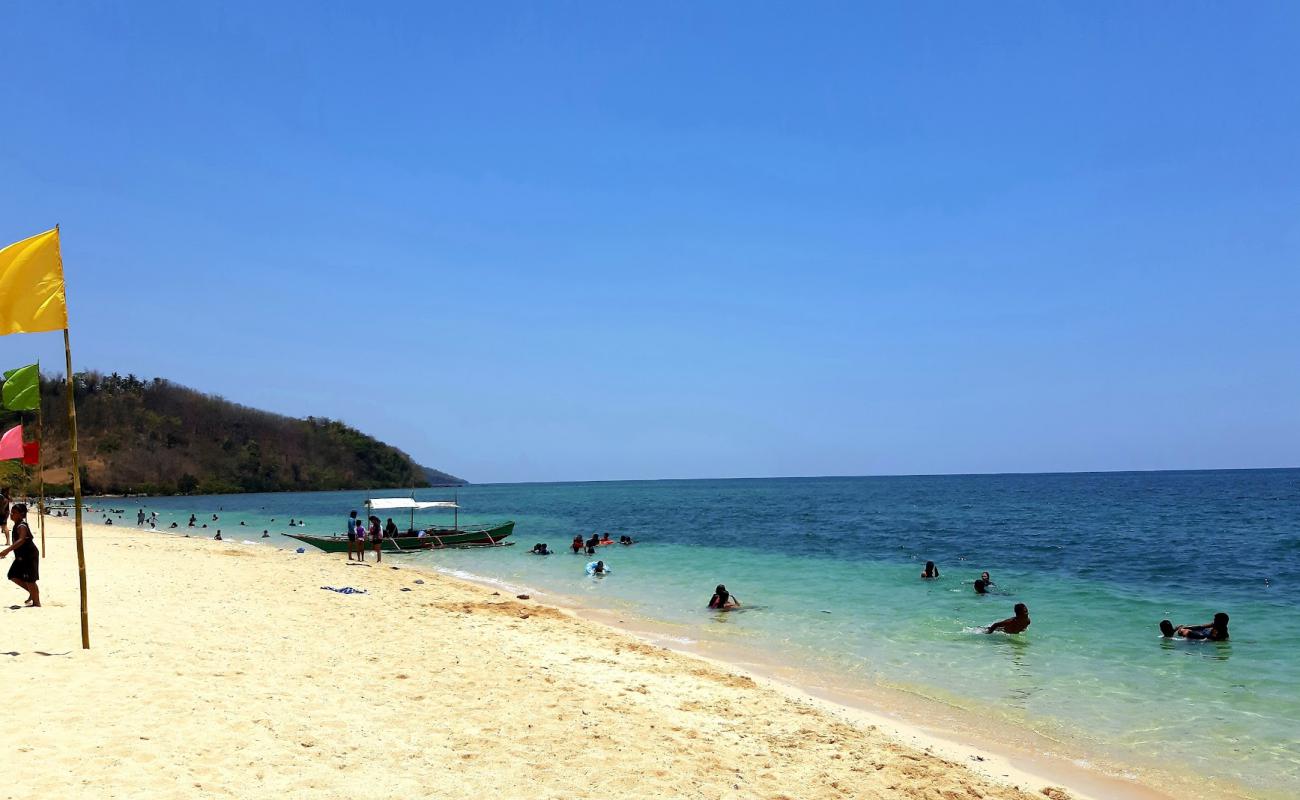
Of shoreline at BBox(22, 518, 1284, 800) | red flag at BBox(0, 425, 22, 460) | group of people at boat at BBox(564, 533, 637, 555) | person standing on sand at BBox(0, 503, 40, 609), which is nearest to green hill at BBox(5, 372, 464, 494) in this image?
group of people at boat at BBox(564, 533, 637, 555)

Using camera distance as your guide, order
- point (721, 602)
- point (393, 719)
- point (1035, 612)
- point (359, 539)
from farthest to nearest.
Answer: point (359, 539), point (721, 602), point (1035, 612), point (393, 719)

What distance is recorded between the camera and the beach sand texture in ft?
19.8

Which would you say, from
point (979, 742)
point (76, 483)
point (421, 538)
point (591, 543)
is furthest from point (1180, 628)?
point (421, 538)

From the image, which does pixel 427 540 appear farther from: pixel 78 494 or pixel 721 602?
pixel 78 494

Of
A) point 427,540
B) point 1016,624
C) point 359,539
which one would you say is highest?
point 359,539

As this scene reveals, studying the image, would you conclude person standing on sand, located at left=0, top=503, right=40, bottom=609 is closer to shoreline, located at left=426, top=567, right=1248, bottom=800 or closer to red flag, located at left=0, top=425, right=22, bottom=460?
red flag, located at left=0, top=425, right=22, bottom=460

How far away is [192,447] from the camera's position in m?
144

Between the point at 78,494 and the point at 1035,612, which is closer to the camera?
the point at 78,494

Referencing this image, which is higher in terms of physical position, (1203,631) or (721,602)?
(721,602)

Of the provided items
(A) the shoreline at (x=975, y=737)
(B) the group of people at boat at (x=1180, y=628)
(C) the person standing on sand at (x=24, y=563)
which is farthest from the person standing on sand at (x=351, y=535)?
(B) the group of people at boat at (x=1180, y=628)

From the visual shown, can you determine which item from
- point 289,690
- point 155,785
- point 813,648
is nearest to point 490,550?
point 813,648

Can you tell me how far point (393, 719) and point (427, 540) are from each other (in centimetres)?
2792

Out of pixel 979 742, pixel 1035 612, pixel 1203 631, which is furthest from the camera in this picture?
pixel 1035 612

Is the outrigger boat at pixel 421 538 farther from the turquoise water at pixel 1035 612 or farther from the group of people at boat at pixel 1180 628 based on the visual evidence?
the group of people at boat at pixel 1180 628
